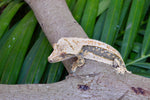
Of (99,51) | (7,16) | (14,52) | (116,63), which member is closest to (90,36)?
(99,51)

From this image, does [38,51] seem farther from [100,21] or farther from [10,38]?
[100,21]

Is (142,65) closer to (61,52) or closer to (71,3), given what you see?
(61,52)

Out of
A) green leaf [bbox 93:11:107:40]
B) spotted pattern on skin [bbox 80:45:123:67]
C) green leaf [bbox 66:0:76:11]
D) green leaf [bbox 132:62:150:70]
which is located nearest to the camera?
spotted pattern on skin [bbox 80:45:123:67]

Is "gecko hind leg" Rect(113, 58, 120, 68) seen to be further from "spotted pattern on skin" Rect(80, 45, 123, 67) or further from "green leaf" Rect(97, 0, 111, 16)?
"green leaf" Rect(97, 0, 111, 16)

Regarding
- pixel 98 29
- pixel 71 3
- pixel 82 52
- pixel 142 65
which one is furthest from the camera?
pixel 71 3

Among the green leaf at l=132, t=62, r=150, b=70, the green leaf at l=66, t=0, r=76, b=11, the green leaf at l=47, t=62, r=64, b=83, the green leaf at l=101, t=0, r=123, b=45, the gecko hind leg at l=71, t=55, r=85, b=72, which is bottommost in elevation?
the green leaf at l=47, t=62, r=64, b=83

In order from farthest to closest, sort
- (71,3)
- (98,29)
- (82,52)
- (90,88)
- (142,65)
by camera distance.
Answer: (71,3) → (98,29) → (142,65) → (82,52) → (90,88)

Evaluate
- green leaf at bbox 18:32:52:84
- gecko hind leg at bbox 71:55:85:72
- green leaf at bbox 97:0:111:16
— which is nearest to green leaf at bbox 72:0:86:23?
green leaf at bbox 97:0:111:16

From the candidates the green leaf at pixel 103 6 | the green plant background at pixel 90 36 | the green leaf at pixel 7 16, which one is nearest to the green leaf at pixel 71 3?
the green plant background at pixel 90 36
